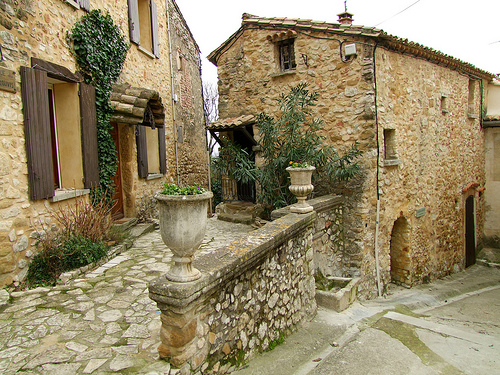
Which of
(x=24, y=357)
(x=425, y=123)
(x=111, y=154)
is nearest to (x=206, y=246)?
(x=111, y=154)

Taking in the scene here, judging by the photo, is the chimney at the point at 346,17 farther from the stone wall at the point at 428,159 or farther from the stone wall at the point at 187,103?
the stone wall at the point at 187,103

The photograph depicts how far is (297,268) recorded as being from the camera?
15.8 feet

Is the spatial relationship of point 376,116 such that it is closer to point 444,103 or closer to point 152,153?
point 444,103

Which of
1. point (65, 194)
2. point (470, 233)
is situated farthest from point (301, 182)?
point (470, 233)

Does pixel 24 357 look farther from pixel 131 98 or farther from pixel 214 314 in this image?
pixel 131 98

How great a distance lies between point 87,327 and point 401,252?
7.31 metres

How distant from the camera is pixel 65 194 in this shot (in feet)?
17.1

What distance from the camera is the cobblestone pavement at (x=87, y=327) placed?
8.89 feet

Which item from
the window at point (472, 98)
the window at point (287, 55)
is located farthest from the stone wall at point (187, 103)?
the window at point (472, 98)

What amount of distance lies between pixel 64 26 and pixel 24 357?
4.88 m

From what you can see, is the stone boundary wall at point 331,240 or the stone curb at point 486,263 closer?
the stone boundary wall at point 331,240

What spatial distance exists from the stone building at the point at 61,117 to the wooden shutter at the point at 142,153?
23mm

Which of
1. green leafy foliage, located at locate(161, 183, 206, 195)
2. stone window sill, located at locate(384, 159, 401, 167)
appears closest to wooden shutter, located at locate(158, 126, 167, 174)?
stone window sill, located at locate(384, 159, 401, 167)

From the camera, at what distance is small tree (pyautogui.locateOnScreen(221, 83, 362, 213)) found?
6.79m
